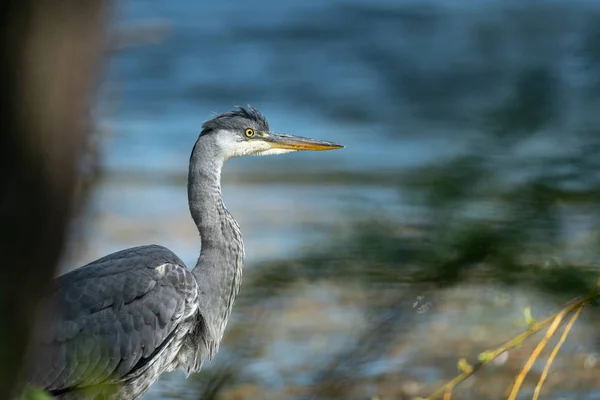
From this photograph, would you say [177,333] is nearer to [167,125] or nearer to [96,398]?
[96,398]

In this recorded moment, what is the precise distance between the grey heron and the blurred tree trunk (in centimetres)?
297

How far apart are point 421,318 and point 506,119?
0.78 ft

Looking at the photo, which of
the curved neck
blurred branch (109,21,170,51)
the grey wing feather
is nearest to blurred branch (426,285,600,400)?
blurred branch (109,21,170,51)

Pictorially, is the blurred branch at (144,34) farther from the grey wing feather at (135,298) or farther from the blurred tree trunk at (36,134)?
the grey wing feather at (135,298)

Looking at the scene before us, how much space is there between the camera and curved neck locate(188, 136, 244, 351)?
4996 millimetres

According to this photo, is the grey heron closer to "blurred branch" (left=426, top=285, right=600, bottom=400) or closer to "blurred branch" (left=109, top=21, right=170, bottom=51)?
"blurred branch" (left=109, top=21, right=170, bottom=51)

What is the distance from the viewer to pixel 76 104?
925 mm

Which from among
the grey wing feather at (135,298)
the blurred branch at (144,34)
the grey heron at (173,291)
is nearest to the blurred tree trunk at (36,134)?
the blurred branch at (144,34)

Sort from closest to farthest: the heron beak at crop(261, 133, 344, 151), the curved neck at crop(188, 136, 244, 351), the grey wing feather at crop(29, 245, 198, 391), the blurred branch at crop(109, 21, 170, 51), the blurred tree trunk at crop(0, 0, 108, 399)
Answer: the blurred tree trunk at crop(0, 0, 108, 399) → the blurred branch at crop(109, 21, 170, 51) → the grey wing feather at crop(29, 245, 198, 391) → the curved neck at crop(188, 136, 244, 351) → the heron beak at crop(261, 133, 344, 151)

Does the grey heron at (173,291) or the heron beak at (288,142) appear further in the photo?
the heron beak at (288,142)

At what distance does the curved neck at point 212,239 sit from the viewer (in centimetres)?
500

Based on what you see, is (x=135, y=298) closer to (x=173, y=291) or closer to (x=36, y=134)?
(x=173, y=291)

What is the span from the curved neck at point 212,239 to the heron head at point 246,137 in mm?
69

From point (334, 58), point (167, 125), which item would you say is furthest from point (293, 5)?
point (167, 125)
